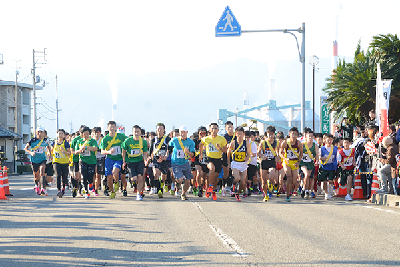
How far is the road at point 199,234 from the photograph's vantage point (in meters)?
6.69

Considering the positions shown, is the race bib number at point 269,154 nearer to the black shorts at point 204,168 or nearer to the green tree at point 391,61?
the black shorts at point 204,168

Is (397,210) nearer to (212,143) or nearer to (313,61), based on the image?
(212,143)

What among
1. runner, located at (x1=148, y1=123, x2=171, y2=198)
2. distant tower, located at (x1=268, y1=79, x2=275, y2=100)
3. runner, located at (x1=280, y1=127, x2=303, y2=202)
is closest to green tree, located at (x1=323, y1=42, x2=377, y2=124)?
runner, located at (x1=280, y1=127, x2=303, y2=202)

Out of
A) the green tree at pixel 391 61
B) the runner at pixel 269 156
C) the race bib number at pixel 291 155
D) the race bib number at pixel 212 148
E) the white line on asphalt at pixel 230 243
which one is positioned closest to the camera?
the white line on asphalt at pixel 230 243

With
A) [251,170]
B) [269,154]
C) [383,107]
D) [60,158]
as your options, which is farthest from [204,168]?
[383,107]

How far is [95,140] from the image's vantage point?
52.4ft

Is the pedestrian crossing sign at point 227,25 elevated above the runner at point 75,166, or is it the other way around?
the pedestrian crossing sign at point 227,25

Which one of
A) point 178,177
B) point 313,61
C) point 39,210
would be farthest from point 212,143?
point 313,61

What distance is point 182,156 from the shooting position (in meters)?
15.0

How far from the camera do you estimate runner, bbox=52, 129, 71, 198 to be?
629 inches

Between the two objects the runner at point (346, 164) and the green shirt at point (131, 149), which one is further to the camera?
the runner at point (346, 164)

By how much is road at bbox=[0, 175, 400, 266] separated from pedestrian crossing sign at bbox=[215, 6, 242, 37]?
314 inches

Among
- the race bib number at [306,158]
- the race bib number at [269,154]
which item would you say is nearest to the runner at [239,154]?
the race bib number at [269,154]

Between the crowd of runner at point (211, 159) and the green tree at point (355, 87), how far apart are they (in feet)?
22.5
